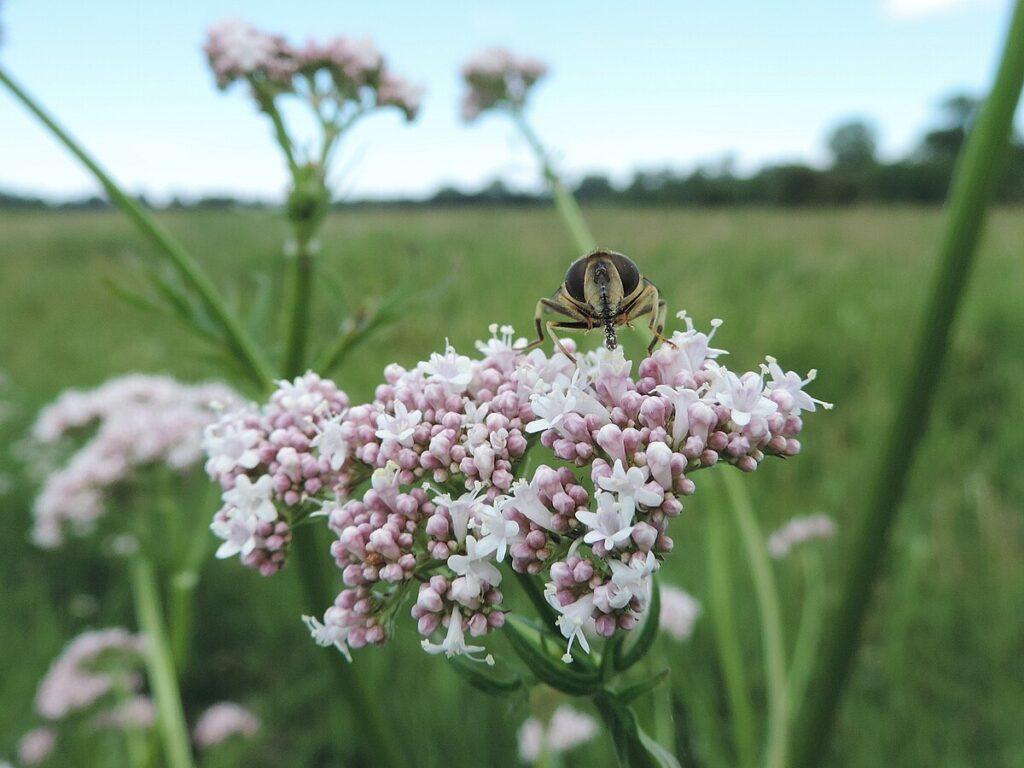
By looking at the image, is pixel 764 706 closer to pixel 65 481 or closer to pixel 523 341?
pixel 523 341

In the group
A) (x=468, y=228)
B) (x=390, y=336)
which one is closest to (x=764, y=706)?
(x=390, y=336)

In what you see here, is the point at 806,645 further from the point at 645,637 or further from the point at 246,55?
the point at 246,55

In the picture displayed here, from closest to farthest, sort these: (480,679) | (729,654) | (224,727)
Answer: (480,679) → (729,654) → (224,727)

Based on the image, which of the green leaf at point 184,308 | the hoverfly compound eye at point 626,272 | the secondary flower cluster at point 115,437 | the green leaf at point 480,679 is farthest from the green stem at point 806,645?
the secondary flower cluster at point 115,437

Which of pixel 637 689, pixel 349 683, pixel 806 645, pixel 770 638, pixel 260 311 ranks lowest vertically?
pixel 806 645

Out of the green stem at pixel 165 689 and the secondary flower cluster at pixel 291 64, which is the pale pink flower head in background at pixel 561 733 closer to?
the green stem at pixel 165 689

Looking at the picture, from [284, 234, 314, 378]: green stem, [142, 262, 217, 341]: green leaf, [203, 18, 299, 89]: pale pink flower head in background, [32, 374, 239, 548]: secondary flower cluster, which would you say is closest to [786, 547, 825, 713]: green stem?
[284, 234, 314, 378]: green stem

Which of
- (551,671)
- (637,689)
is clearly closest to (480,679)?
(551,671)
